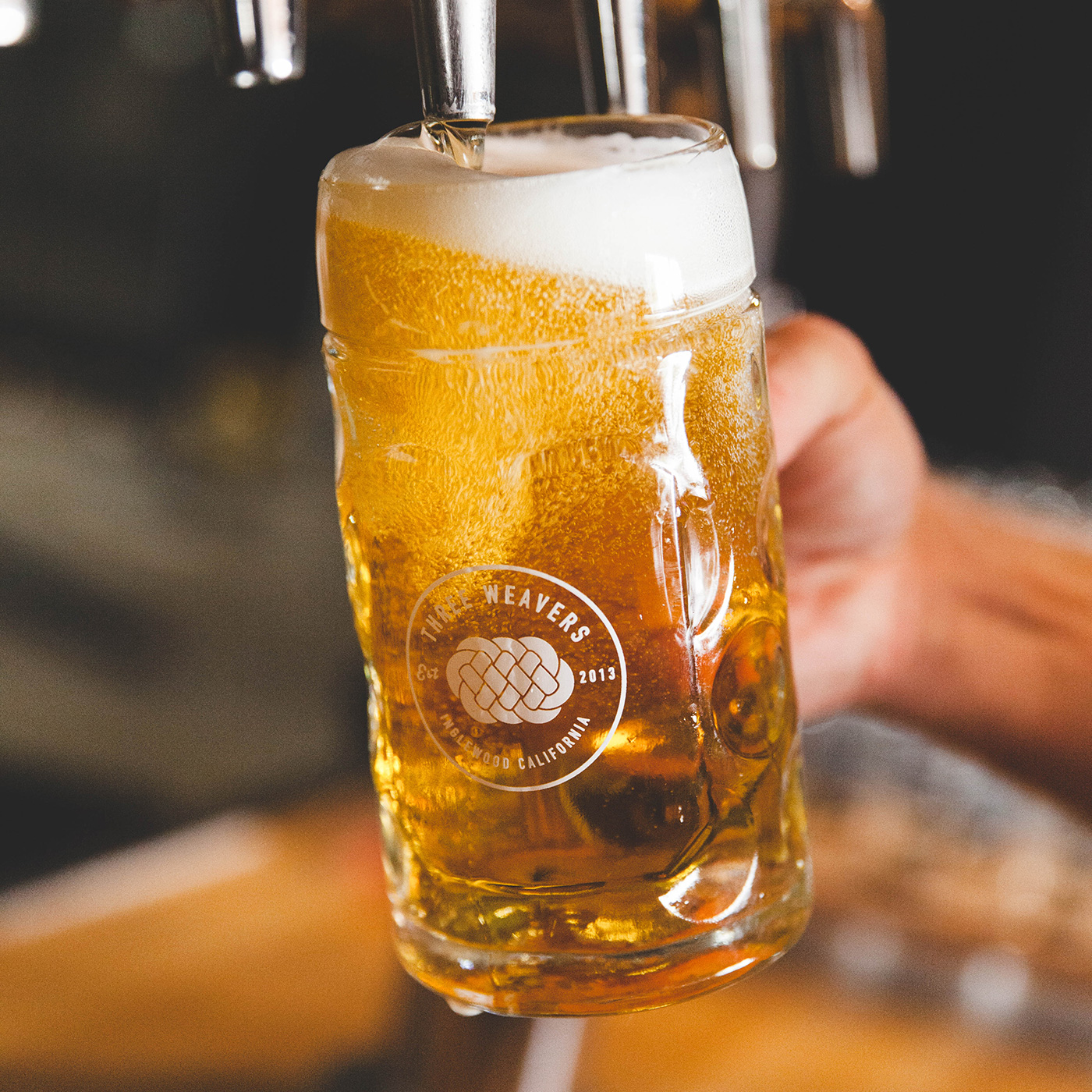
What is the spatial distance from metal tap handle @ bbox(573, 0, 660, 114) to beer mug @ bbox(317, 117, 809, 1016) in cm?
3

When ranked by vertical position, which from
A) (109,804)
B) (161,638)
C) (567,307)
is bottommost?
(109,804)

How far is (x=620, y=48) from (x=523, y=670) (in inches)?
11.0

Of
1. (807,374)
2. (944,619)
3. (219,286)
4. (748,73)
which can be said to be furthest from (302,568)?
(748,73)

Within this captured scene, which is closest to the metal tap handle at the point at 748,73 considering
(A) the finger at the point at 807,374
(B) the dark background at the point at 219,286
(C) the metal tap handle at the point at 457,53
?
(A) the finger at the point at 807,374

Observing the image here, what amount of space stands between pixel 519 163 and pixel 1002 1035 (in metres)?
0.77

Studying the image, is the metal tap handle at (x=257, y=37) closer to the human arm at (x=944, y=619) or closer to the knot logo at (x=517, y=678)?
the knot logo at (x=517, y=678)

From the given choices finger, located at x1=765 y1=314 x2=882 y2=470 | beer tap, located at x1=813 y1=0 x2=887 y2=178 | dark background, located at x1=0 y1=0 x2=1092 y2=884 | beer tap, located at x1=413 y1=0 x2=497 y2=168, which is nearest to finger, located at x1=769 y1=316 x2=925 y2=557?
finger, located at x1=765 y1=314 x2=882 y2=470

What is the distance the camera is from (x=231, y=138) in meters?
1.50

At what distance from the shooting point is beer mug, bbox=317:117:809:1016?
44 centimetres

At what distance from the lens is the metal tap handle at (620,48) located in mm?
524

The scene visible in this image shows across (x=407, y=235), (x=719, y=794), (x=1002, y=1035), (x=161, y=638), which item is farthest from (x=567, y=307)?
(x=161, y=638)

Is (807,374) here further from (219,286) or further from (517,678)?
(219,286)

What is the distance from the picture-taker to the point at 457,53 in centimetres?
42

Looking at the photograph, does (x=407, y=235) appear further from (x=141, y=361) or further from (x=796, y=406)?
(x=141, y=361)
